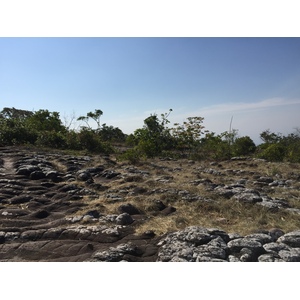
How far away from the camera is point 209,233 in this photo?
4.45m

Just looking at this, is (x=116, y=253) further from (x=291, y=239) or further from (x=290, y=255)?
(x=291, y=239)

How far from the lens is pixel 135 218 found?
19.3 feet

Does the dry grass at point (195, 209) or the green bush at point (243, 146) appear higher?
the green bush at point (243, 146)

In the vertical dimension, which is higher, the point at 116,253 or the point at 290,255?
the point at 290,255

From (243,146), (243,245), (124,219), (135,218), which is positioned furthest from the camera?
(243,146)

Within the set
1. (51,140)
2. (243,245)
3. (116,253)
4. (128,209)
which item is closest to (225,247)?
(243,245)

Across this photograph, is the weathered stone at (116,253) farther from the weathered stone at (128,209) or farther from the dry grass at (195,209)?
the weathered stone at (128,209)

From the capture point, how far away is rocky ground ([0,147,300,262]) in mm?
3994

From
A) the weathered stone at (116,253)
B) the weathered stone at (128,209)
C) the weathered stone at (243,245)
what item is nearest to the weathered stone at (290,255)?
the weathered stone at (243,245)

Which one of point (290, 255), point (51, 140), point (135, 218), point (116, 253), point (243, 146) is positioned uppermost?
point (243, 146)

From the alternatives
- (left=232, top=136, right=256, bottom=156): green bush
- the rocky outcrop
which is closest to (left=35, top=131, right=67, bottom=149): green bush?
(left=232, top=136, right=256, bottom=156): green bush

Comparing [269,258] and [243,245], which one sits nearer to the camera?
[269,258]

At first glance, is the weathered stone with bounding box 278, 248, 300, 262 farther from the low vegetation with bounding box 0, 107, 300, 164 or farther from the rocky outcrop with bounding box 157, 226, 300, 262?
the low vegetation with bounding box 0, 107, 300, 164

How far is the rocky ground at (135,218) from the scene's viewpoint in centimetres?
399
